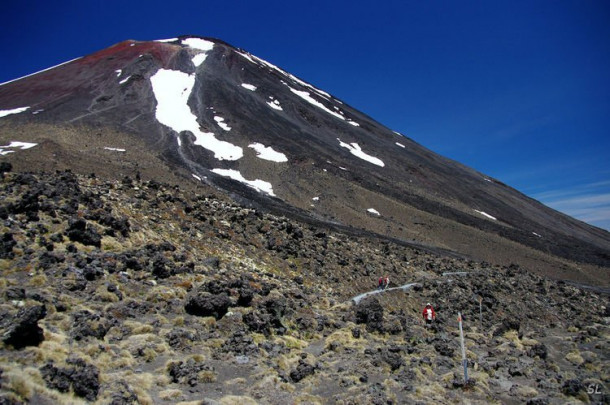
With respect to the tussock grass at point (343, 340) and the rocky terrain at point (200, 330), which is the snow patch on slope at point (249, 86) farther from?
the tussock grass at point (343, 340)

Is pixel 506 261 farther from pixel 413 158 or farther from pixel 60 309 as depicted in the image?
pixel 60 309

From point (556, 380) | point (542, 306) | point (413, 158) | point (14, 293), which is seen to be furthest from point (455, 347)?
point (413, 158)

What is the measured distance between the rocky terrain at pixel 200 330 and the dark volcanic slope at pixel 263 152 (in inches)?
707

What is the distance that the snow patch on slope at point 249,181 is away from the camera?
47094 millimetres

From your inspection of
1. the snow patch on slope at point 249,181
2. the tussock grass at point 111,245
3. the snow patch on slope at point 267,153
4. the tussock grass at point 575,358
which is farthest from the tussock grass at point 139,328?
the snow patch on slope at point 267,153

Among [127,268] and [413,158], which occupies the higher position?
[413,158]

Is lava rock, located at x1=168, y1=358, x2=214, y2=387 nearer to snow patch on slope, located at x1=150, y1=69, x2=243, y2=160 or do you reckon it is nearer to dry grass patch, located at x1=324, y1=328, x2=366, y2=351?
dry grass patch, located at x1=324, y1=328, x2=366, y2=351

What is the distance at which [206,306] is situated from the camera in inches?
534

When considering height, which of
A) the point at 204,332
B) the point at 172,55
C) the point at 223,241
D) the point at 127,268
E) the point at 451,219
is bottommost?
the point at 204,332

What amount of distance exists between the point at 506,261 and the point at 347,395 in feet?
144

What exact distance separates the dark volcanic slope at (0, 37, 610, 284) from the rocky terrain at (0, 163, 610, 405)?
58.9ft

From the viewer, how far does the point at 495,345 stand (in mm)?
15914

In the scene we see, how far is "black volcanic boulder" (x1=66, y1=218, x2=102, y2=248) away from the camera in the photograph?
15.5 m

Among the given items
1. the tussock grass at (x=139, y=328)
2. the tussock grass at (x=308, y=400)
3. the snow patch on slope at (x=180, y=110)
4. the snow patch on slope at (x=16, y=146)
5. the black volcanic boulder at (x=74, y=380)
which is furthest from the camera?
the snow patch on slope at (x=180, y=110)
